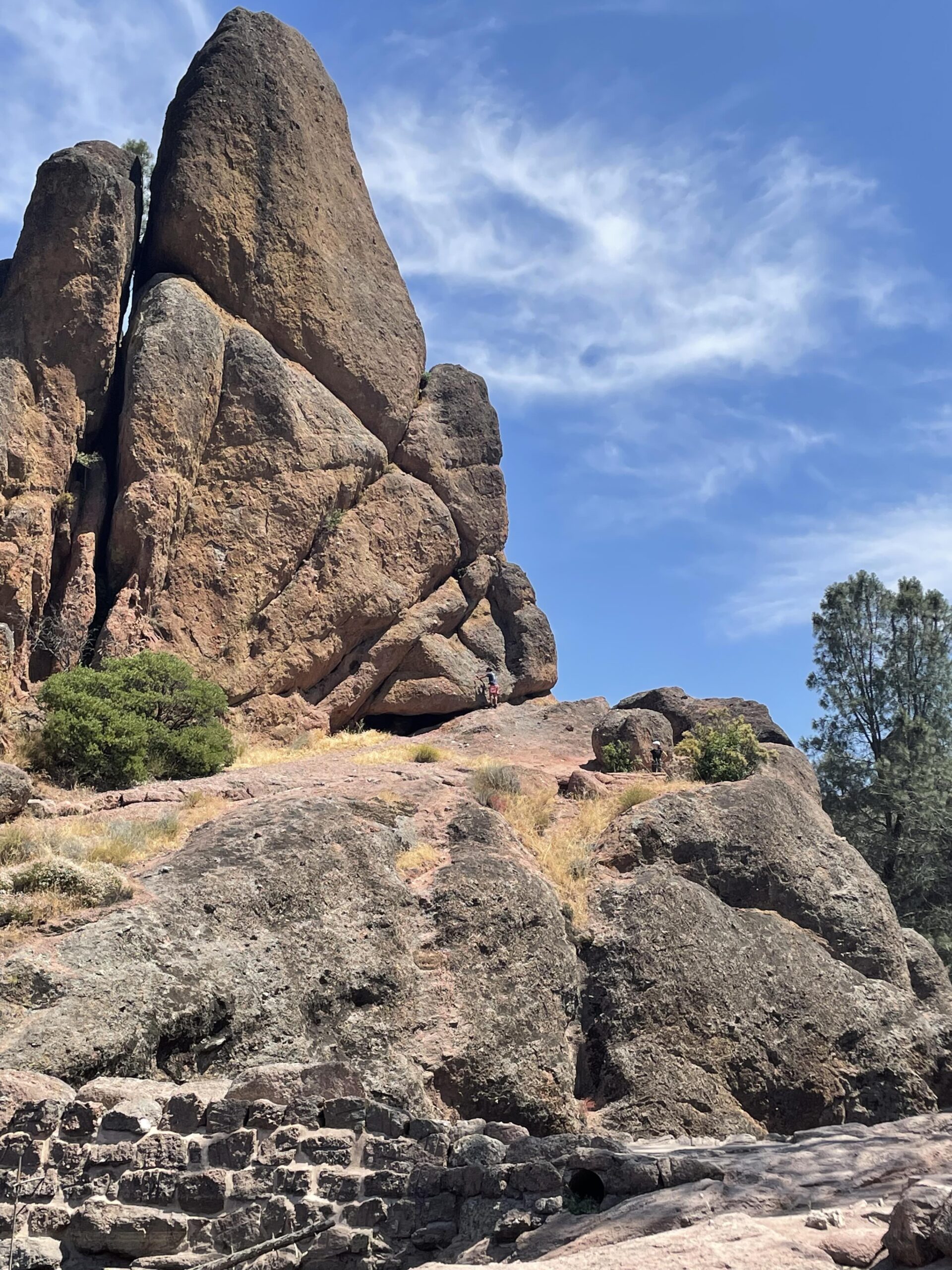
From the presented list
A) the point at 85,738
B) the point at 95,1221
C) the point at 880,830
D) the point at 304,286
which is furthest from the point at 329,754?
the point at 880,830

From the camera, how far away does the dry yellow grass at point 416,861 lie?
1458 centimetres

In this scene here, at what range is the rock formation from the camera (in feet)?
70.7

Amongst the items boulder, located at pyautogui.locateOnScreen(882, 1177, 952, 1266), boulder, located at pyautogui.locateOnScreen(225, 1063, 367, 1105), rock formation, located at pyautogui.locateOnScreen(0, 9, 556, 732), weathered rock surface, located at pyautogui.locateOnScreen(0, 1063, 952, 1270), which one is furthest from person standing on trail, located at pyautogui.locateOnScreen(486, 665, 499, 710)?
boulder, located at pyautogui.locateOnScreen(882, 1177, 952, 1266)

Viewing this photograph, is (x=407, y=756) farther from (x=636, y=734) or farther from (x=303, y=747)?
(x=636, y=734)

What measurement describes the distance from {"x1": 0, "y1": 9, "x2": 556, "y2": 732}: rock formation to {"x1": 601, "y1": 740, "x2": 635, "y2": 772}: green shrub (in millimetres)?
5584

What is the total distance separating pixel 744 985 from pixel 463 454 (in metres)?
17.9

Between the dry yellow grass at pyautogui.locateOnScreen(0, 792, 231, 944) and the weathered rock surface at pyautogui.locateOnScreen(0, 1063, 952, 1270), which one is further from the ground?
the dry yellow grass at pyautogui.locateOnScreen(0, 792, 231, 944)

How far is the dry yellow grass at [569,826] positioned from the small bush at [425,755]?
2600 millimetres

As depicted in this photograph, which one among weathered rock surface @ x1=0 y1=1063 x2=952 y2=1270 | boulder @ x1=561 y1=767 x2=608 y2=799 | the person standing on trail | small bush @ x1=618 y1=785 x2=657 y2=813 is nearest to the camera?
weathered rock surface @ x1=0 y1=1063 x2=952 y2=1270

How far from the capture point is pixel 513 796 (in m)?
18.5

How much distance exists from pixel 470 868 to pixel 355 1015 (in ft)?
10.1

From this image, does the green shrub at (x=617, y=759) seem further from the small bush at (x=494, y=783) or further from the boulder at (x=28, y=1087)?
the boulder at (x=28, y=1087)

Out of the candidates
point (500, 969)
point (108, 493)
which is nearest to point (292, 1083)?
point (500, 969)

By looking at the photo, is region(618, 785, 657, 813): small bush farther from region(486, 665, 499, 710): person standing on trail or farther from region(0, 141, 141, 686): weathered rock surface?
region(0, 141, 141, 686): weathered rock surface
